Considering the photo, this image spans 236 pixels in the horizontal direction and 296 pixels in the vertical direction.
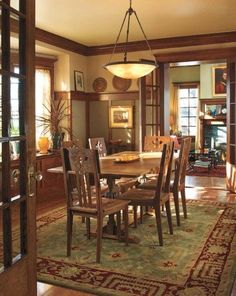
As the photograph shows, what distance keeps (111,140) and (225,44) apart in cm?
275

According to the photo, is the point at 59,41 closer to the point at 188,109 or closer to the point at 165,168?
the point at 165,168

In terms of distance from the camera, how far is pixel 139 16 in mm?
5102

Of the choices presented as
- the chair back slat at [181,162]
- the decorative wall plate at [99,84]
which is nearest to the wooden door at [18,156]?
the chair back slat at [181,162]

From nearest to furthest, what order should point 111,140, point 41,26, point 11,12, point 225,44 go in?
point 11,12 < point 41,26 < point 225,44 < point 111,140

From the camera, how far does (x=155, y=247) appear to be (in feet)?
11.4

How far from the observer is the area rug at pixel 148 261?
8.79ft

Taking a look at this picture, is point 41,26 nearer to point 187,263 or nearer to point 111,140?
point 111,140

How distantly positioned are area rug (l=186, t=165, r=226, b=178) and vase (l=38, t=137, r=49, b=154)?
147 inches

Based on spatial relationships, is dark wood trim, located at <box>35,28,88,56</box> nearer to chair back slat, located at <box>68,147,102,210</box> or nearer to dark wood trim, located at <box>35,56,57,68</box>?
dark wood trim, located at <box>35,56,57,68</box>

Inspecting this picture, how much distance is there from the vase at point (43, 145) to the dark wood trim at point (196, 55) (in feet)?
8.08

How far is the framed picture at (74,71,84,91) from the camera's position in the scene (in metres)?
6.85

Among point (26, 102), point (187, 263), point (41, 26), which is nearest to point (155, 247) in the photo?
point (187, 263)

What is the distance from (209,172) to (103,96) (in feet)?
11.0

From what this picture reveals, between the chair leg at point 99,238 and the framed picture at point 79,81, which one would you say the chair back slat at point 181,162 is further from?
the framed picture at point 79,81
